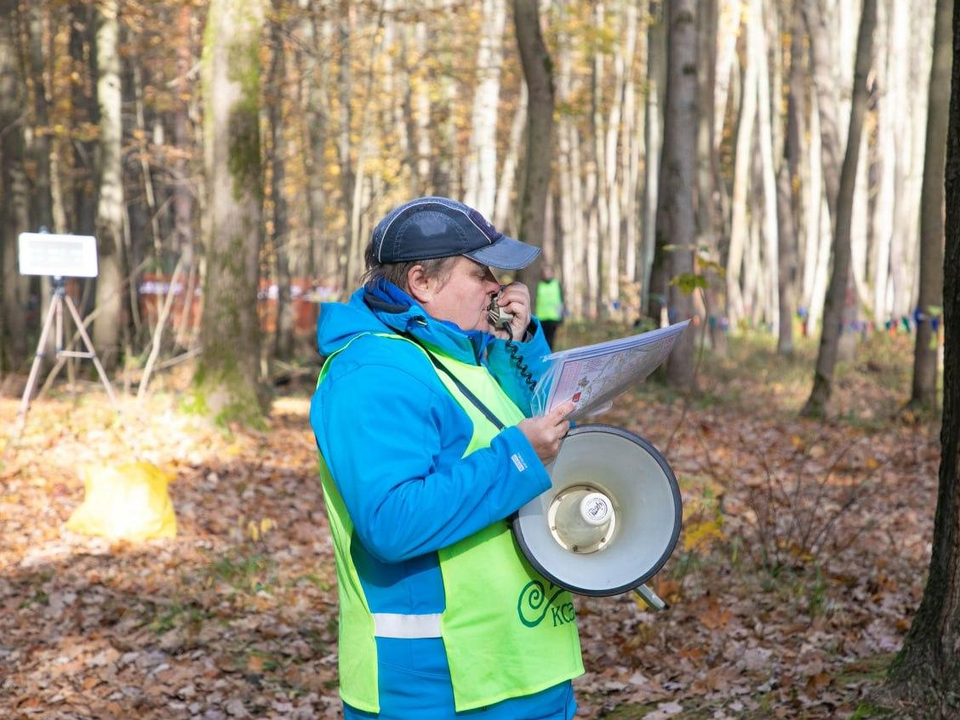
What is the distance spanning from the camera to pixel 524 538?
226cm

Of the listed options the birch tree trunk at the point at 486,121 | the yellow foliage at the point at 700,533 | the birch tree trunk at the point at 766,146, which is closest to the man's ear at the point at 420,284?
the yellow foliage at the point at 700,533

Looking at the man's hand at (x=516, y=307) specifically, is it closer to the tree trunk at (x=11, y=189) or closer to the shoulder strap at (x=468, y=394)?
the shoulder strap at (x=468, y=394)

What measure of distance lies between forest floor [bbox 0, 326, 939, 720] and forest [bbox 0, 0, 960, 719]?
3cm

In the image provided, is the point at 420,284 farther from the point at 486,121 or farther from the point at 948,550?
the point at 486,121

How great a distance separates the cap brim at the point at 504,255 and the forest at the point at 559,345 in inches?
76.5

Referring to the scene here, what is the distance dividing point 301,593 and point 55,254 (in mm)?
5308

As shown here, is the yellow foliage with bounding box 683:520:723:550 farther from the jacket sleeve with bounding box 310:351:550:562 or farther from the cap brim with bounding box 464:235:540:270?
→ the jacket sleeve with bounding box 310:351:550:562

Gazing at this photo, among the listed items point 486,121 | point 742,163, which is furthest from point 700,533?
point 742,163

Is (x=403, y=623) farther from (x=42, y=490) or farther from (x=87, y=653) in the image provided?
(x=42, y=490)

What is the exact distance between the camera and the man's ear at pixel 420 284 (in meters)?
2.39

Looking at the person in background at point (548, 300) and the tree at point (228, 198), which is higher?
the tree at point (228, 198)

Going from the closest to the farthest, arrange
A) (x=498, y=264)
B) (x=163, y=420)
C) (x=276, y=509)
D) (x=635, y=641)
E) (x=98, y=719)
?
(x=498, y=264) → (x=98, y=719) → (x=635, y=641) → (x=276, y=509) → (x=163, y=420)

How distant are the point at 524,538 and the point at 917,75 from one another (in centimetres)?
3269

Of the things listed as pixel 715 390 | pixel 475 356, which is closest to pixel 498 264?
pixel 475 356
